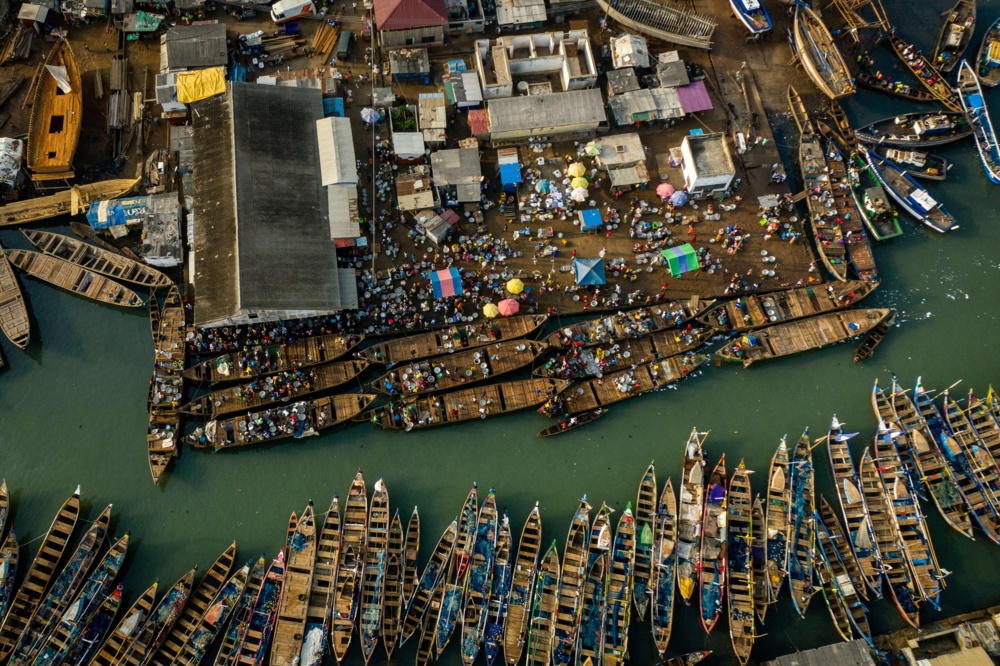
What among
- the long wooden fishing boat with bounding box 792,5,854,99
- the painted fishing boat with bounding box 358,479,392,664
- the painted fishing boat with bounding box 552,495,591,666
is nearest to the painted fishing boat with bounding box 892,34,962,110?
the long wooden fishing boat with bounding box 792,5,854,99

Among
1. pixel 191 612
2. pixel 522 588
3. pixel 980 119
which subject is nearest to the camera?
pixel 191 612

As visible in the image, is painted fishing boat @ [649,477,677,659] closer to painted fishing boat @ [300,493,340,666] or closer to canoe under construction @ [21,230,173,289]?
painted fishing boat @ [300,493,340,666]

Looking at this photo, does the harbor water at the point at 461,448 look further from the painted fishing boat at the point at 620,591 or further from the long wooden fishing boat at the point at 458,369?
the long wooden fishing boat at the point at 458,369


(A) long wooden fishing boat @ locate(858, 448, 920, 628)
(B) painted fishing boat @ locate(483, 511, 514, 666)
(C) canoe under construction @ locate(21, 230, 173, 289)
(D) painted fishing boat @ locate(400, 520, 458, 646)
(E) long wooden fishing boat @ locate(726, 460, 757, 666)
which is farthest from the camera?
(C) canoe under construction @ locate(21, 230, 173, 289)

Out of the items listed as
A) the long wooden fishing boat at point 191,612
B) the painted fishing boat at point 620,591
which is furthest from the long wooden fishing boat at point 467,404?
the long wooden fishing boat at point 191,612

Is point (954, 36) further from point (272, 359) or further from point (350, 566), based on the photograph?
point (350, 566)

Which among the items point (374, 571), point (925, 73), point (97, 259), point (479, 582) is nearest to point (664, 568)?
point (479, 582)

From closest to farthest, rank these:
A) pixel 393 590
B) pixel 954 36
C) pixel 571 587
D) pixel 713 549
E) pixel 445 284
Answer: pixel 393 590 < pixel 571 587 < pixel 713 549 < pixel 445 284 < pixel 954 36
